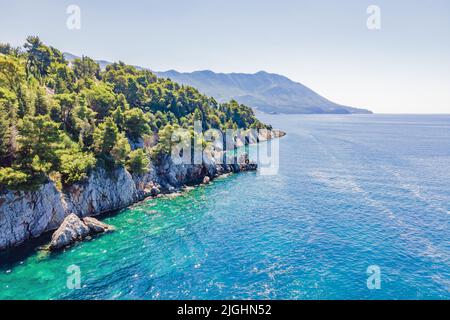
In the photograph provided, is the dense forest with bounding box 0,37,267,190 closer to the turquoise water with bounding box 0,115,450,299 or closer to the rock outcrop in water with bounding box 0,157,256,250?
the rock outcrop in water with bounding box 0,157,256,250

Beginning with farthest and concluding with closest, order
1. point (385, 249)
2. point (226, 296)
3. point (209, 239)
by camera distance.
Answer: point (209, 239) → point (385, 249) → point (226, 296)

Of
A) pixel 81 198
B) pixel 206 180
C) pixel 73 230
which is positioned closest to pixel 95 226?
pixel 73 230

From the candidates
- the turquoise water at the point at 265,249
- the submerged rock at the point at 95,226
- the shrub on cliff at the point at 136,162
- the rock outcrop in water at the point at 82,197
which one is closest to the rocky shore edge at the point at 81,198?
the rock outcrop in water at the point at 82,197

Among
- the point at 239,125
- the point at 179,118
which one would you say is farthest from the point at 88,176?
the point at 239,125

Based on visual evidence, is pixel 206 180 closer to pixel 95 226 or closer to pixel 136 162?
pixel 136 162

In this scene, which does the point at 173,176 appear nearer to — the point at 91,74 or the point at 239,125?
the point at 91,74
